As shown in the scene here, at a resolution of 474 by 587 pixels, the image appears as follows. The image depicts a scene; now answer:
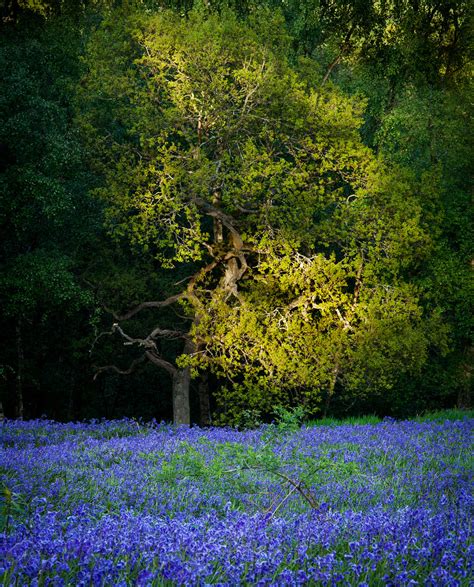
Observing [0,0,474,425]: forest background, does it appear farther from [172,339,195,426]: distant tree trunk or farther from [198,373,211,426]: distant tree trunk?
[198,373,211,426]: distant tree trunk

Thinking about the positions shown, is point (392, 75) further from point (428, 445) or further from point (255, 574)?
point (255, 574)

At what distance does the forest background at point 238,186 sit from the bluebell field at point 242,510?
5015 mm

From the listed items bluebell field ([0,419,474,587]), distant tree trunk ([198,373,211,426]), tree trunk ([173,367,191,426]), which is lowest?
distant tree trunk ([198,373,211,426])

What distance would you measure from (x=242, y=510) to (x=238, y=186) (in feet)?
45.5

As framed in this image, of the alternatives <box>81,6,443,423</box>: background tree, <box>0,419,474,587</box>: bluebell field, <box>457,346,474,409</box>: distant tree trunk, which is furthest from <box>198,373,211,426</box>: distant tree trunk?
<box>0,419,474,587</box>: bluebell field

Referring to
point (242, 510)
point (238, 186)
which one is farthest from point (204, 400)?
point (242, 510)

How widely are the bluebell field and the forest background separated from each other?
5015 millimetres

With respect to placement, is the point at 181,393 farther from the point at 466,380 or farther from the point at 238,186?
the point at 466,380

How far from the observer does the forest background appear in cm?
1744

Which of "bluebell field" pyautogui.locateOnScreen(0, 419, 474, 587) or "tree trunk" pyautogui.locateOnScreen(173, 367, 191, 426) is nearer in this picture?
"bluebell field" pyautogui.locateOnScreen(0, 419, 474, 587)

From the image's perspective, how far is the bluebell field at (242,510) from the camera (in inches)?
159

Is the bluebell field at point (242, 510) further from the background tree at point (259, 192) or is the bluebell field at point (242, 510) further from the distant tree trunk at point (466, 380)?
the distant tree trunk at point (466, 380)

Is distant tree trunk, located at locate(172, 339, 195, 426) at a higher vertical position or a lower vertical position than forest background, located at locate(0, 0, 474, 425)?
lower

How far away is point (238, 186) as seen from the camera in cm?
1973
